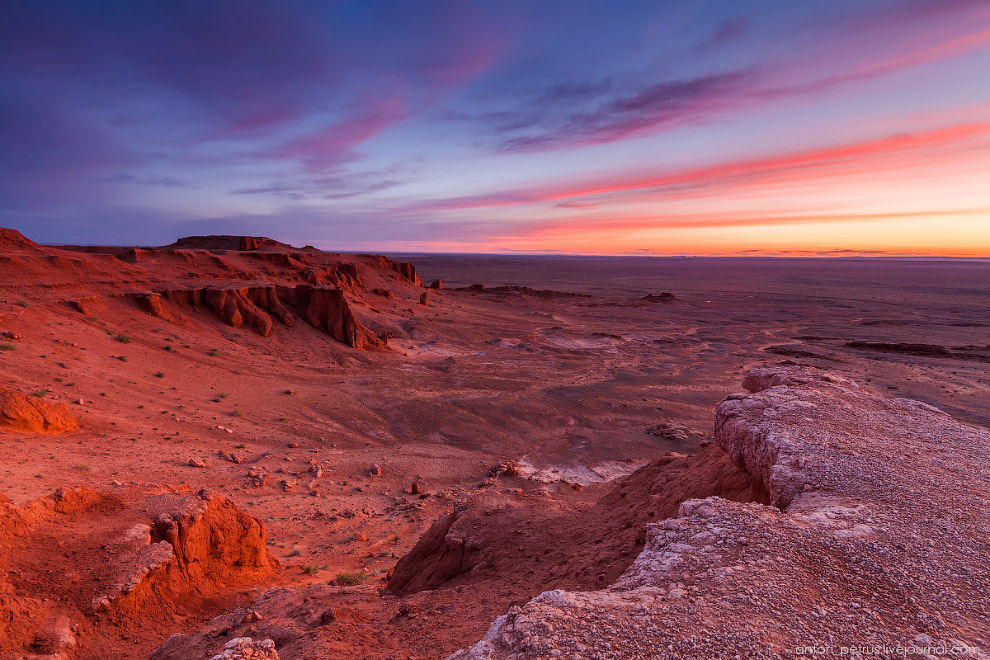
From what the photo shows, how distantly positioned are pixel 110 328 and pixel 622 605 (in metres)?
21.2

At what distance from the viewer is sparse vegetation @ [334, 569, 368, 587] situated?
271 inches

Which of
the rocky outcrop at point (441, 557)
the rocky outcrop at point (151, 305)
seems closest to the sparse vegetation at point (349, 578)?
the rocky outcrop at point (441, 557)

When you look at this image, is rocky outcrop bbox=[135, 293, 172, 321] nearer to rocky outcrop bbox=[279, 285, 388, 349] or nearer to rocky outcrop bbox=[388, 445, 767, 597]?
rocky outcrop bbox=[279, 285, 388, 349]

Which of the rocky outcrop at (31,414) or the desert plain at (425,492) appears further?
the rocky outcrop at (31,414)

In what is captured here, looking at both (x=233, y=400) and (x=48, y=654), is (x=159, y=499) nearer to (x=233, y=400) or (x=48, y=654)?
(x=48, y=654)

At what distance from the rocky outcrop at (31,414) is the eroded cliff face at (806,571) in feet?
37.5

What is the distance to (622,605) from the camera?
3.08 m

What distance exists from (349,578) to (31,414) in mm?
8153

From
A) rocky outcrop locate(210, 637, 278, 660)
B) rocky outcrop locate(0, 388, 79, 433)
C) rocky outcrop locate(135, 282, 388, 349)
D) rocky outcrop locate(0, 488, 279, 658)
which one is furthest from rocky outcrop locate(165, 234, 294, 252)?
rocky outcrop locate(210, 637, 278, 660)

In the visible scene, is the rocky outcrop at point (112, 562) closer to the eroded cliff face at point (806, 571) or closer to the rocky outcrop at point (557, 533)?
the rocky outcrop at point (557, 533)

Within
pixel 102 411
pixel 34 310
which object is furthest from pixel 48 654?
pixel 34 310

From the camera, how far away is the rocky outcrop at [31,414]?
30.7ft

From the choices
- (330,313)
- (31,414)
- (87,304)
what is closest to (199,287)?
(87,304)

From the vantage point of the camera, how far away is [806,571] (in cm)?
329
